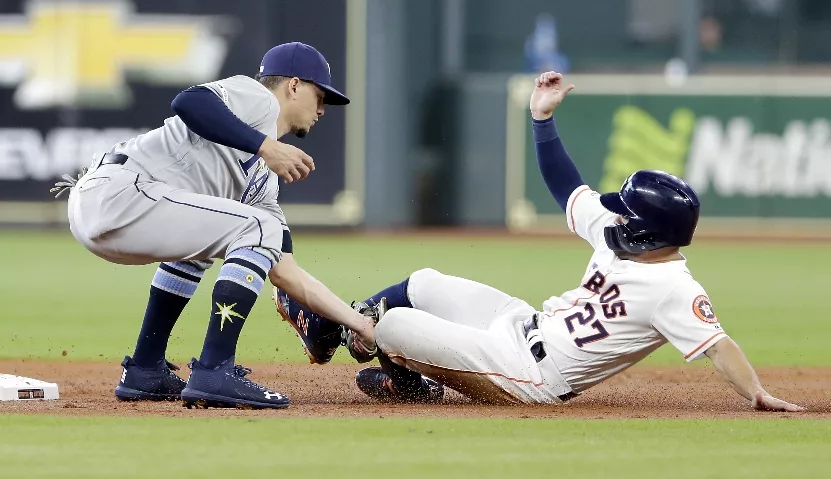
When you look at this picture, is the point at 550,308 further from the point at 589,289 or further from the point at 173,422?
the point at 173,422

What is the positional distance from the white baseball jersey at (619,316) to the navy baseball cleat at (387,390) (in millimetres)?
592

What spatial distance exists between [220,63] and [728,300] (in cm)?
747

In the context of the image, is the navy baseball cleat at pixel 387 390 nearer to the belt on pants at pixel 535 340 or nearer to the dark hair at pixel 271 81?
the belt on pants at pixel 535 340

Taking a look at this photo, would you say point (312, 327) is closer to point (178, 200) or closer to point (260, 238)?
point (260, 238)

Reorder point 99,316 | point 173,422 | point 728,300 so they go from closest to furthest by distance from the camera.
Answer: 1. point 173,422
2. point 99,316
3. point 728,300

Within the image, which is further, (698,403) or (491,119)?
(491,119)

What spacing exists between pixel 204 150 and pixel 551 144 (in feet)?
4.34

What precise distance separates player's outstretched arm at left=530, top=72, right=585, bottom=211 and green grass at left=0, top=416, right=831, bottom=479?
1085 millimetres

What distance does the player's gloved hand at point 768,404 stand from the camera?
4656 millimetres

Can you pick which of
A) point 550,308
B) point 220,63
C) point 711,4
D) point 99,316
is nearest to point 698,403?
point 550,308

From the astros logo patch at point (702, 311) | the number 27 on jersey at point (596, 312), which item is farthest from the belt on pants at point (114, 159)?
the astros logo patch at point (702, 311)

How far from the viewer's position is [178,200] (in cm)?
473

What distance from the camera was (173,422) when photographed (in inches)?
172

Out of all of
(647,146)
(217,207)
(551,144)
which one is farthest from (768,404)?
(647,146)
